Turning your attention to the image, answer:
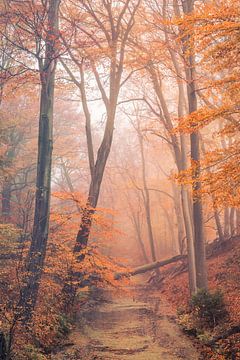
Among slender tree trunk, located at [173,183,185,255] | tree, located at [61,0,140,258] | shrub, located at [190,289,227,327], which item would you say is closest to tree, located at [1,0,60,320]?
tree, located at [61,0,140,258]

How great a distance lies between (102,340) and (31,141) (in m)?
17.0

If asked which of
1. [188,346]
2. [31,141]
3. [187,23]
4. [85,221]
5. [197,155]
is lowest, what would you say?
[188,346]

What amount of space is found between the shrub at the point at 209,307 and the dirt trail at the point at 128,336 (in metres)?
0.82

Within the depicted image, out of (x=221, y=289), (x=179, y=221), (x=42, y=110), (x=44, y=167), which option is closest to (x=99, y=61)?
(x=42, y=110)

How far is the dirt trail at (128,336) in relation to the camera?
324 inches

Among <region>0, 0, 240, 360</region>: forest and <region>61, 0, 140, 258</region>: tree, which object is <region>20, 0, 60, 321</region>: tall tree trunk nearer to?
<region>0, 0, 240, 360</region>: forest

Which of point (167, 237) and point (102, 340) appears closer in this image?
point (102, 340)

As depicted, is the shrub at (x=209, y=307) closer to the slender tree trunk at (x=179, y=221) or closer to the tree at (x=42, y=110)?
the tree at (x=42, y=110)

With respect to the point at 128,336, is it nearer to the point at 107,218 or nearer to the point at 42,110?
the point at 107,218

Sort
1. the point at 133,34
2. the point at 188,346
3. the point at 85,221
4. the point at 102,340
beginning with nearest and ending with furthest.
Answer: the point at 188,346 → the point at 102,340 → the point at 85,221 → the point at 133,34

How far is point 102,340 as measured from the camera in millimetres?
9664

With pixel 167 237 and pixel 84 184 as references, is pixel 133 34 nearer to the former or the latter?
pixel 167 237

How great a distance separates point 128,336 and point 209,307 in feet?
8.41

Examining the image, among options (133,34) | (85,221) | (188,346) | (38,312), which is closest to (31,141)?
(133,34)
